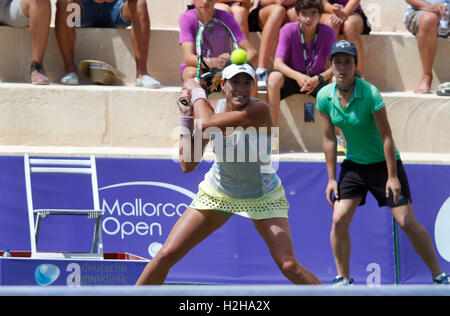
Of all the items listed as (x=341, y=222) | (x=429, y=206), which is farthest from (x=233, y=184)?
(x=429, y=206)

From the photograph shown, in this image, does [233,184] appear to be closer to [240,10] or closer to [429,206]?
[429,206]

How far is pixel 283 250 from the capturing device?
13.7 ft

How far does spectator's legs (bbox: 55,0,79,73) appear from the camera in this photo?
286 inches

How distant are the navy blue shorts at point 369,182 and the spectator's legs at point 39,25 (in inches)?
135

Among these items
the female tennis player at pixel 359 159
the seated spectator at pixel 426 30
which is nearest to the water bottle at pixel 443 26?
the seated spectator at pixel 426 30

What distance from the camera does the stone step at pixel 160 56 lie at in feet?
24.5

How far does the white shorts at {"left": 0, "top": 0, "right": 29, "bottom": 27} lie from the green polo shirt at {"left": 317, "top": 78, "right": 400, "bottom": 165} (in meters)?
3.48

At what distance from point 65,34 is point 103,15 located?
0.57 m

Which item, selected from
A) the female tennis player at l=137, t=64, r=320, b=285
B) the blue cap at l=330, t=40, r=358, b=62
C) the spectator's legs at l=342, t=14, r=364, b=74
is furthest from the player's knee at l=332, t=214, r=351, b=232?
the spectator's legs at l=342, t=14, r=364, b=74

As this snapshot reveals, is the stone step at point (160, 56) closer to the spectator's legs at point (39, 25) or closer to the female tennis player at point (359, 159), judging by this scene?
the spectator's legs at point (39, 25)

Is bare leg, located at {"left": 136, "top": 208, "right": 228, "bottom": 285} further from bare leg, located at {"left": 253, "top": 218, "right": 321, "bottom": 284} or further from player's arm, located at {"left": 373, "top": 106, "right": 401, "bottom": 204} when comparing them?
player's arm, located at {"left": 373, "top": 106, "right": 401, "bottom": 204}

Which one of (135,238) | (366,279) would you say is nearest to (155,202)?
(135,238)

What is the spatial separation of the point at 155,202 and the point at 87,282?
3.96ft
